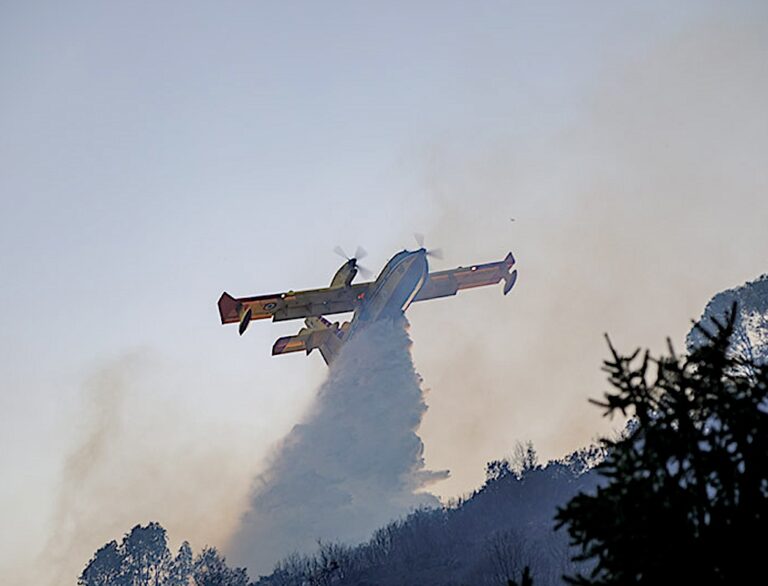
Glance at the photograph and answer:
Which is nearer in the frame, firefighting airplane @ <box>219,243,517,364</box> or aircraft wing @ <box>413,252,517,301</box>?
firefighting airplane @ <box>219,243,517,364</box>

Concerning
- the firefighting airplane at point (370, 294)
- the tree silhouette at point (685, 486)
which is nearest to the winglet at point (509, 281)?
the firefighting airplane at point (370, 294)

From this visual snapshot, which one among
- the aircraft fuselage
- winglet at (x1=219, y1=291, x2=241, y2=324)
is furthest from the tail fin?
winglet at (x1=219, y1=291, x2=241, y2=324)

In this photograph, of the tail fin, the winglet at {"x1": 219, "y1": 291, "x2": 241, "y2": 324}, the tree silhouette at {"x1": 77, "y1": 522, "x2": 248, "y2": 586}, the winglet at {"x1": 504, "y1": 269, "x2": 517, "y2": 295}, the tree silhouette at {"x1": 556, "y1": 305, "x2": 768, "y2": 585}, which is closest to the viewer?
the tree silhouette at {"x1": 556, "y1": 305, "x2": 768, "y2": 585}

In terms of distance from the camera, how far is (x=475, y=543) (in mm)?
52469

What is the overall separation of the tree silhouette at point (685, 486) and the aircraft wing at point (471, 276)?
1840 inches

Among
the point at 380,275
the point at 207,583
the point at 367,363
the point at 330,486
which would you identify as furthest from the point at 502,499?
the point at 207,583

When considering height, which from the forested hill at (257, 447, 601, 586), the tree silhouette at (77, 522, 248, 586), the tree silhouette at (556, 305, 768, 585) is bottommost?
the tree silhouette at (556, 305, 768, 585)

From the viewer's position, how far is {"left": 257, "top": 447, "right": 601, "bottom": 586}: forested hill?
44.7 m

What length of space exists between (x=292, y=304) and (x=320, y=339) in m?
12.7

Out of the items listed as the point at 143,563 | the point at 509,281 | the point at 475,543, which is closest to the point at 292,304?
the point at 509,281

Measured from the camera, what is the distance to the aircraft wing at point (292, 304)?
44344 millimetres

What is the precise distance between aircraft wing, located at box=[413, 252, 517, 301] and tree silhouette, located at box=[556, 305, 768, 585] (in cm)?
4673

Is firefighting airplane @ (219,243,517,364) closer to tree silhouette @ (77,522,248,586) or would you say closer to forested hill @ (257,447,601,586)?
forested hill @ (257,447,601,586)

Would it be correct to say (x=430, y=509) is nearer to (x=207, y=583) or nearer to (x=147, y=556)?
(x=207, y=583)
